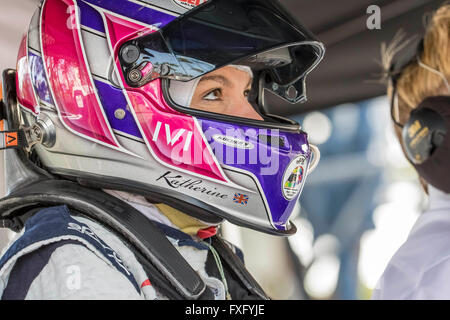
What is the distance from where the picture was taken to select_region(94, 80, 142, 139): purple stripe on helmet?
3.37 ft

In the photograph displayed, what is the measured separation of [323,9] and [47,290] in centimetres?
133

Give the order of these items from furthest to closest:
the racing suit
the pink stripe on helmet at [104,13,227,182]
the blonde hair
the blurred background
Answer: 1. the blurred background
2. the blonde hair
3. the pink stripe on helmet at [104,13,227,182]
4. the racing suit

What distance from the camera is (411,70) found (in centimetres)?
121

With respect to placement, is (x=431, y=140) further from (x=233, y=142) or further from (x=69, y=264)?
(x=69, y=264)

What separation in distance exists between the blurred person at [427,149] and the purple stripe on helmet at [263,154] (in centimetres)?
24

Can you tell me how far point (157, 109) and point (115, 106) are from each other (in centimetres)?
8

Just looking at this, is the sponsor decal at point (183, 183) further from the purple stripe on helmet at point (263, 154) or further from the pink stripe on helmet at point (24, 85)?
the pink stripe on helmet at point (24, 85)

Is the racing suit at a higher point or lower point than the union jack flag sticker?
lower

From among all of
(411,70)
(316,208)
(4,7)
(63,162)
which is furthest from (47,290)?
(316,208)

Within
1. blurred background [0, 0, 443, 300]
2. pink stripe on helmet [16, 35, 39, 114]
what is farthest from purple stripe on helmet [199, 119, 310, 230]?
blurred background [0, 0, 443, 300]

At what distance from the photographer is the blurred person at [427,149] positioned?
1.05 metres

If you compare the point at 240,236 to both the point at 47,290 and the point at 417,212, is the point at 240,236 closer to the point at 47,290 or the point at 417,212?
the point at 417,212

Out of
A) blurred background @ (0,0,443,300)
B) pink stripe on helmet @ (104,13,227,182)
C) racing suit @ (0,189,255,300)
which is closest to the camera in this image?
racing suit @ (0,189,255,300)

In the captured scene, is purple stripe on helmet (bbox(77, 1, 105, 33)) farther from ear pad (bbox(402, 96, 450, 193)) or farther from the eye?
ear pad (bbox(402, 96, 450, 193))
